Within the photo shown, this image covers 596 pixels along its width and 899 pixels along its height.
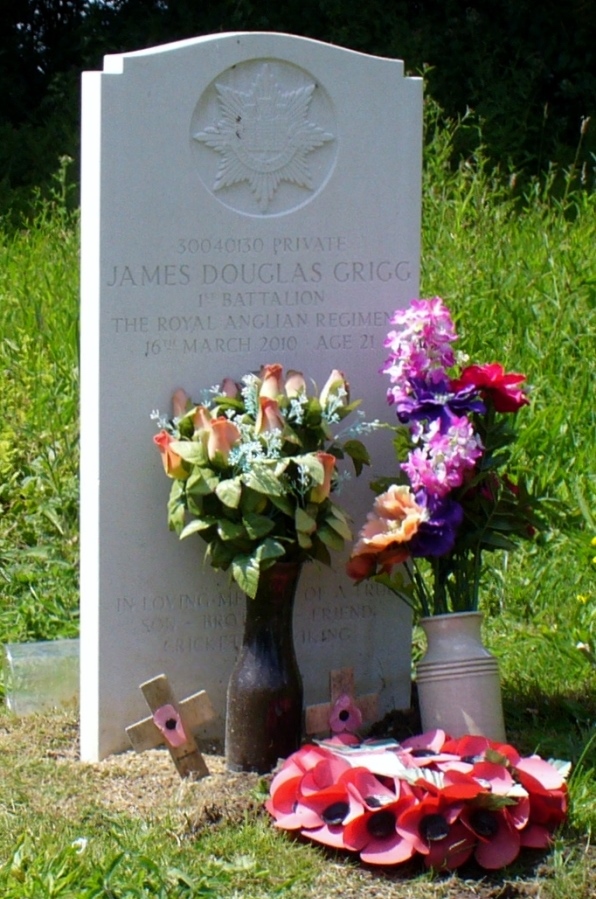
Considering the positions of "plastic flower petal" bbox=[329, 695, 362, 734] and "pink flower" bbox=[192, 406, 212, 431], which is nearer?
"pink flower" bbox=[192, 406, 212, 431]

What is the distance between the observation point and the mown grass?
2.72 meters

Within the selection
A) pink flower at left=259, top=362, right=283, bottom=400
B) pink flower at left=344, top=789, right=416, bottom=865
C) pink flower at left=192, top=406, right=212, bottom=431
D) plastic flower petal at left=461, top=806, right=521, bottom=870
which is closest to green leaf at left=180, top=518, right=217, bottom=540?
pink flower at left=192, top=406, right=212, bottom=431

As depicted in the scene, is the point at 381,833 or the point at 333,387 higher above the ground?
the point at 333,387

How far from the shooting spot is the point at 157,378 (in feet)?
10.8

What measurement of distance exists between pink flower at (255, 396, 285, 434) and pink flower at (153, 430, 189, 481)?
19 cm

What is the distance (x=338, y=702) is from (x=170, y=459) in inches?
29.8

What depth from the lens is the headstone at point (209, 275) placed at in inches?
126

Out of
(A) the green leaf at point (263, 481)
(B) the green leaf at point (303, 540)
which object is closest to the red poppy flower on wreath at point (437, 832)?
(B) the green leaf at point (303, 540)

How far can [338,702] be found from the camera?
3373 millimetres

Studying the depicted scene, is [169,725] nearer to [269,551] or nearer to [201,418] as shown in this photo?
[269,551]

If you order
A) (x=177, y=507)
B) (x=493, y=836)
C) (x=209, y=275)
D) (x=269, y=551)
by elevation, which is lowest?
(x=493, y=836)

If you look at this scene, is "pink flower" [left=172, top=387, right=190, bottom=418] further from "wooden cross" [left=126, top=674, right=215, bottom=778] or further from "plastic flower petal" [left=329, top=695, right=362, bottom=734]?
"plastic flower petal" [left=329, top=695, right=362, bottom=734]

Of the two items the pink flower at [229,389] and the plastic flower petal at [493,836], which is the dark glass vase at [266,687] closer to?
the pink flower at [229,389]

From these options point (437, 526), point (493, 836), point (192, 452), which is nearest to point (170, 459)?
point (192, 452)
